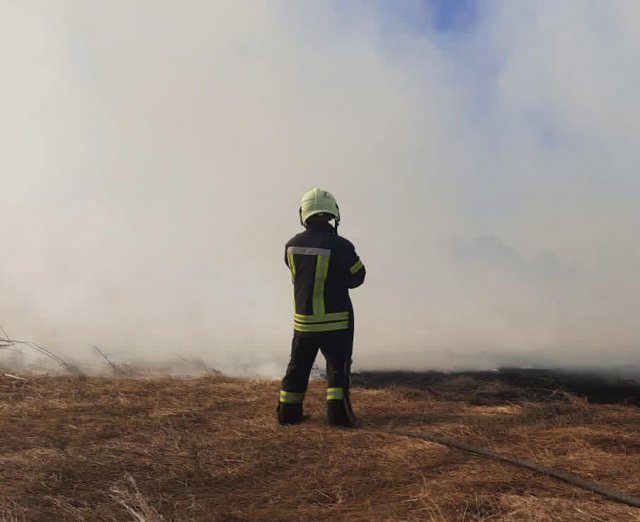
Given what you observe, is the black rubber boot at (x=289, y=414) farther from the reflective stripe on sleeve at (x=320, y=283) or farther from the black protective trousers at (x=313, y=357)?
the reflective stripe on sleeve at (x=320, y=283)

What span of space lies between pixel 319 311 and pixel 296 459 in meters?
1.72

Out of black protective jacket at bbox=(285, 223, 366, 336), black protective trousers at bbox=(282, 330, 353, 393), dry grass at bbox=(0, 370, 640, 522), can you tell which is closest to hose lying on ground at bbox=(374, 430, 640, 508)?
dry grass at bbox=(0, 370, 640, 522)

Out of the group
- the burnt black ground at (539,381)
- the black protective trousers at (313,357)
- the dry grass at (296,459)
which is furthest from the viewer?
the burnt black ground at (539,381)

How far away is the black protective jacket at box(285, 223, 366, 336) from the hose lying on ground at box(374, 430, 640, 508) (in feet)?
3.96

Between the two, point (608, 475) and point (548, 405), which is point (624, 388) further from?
point (608, 475)

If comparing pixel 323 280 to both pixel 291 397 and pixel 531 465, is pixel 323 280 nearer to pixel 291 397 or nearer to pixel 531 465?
pixel 291 397

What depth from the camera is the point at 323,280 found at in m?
5.68

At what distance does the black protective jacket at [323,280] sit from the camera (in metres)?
5.67

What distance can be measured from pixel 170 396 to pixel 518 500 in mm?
4683

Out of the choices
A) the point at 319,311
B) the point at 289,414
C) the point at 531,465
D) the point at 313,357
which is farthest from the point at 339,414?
the point at 531,465

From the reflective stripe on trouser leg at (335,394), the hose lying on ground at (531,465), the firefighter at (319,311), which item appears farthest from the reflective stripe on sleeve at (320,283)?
the hose lying on ground at (531,465)

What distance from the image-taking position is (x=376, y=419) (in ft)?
18.8

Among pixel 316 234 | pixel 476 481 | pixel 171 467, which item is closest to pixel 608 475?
pixel 476 481

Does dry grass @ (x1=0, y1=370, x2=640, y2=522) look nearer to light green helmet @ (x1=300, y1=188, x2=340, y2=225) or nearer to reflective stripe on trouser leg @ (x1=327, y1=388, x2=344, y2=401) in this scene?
reflective stripe on trouser leg @ (x1=327, y1=388, x2=344, y2=401)
